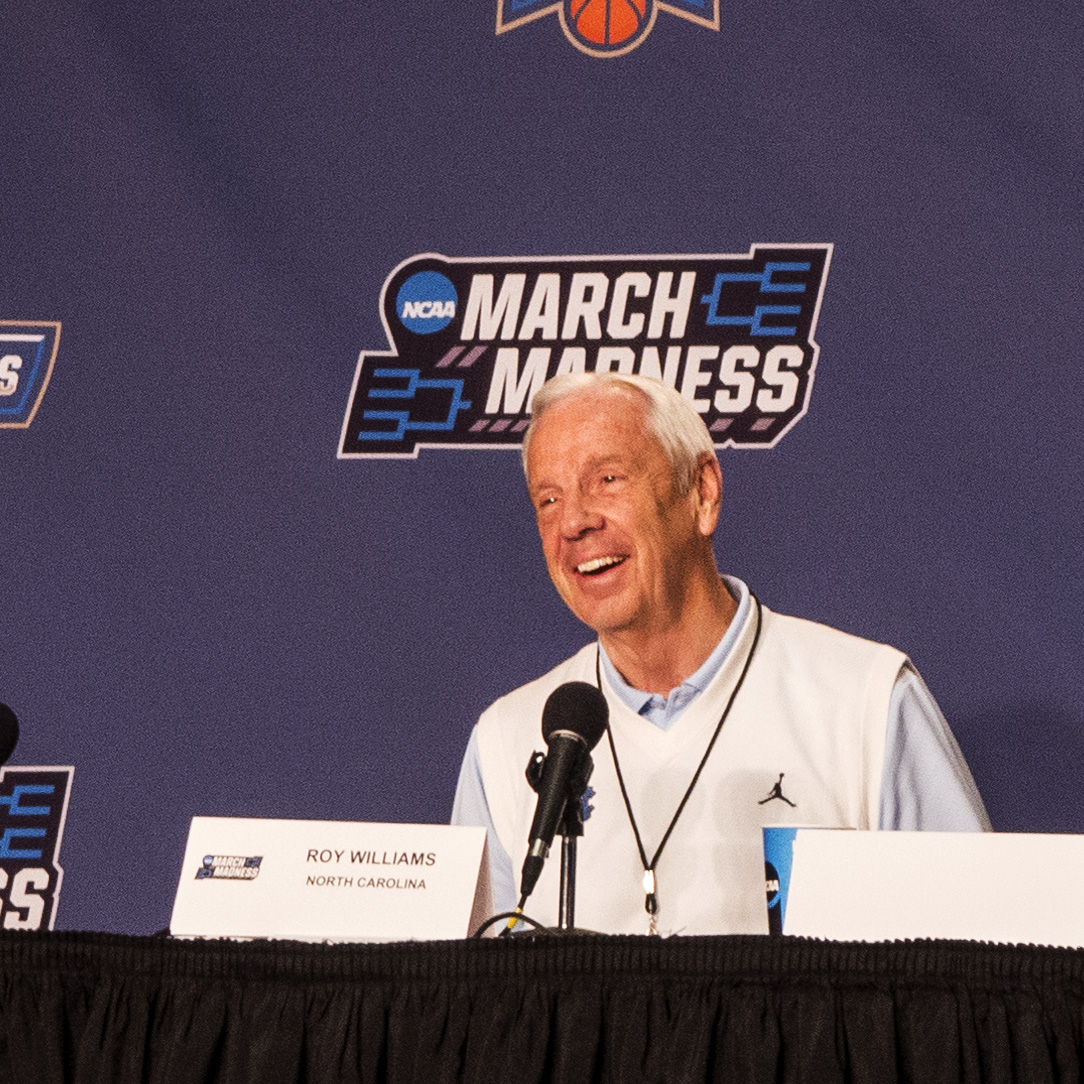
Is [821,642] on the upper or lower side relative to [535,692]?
upper

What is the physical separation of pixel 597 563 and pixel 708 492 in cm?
25

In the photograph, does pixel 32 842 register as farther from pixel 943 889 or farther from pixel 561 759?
pixel 943 889

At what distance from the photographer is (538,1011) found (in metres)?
1.23

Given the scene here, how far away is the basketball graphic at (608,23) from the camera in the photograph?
299 centimetres

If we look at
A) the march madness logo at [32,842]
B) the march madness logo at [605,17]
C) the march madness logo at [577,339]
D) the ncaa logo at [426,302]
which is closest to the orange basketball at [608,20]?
the march madness logo at [605,17]

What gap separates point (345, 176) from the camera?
302 cm

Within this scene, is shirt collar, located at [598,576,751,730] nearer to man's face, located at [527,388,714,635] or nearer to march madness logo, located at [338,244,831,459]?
man's face, located at [527,388,714,635]

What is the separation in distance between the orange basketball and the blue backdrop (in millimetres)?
48

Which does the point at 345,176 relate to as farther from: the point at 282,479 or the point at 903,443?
the point at 903,443

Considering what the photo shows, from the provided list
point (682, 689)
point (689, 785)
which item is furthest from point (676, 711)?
point (689, 785)

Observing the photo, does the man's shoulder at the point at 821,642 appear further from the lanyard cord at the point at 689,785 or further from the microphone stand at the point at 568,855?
the microphone stand at the point at 568,855

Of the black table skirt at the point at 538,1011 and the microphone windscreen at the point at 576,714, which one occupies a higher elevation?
the microphone windscreen at the point at 576,714

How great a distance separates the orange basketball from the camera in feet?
9.82

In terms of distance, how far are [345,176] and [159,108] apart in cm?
43
